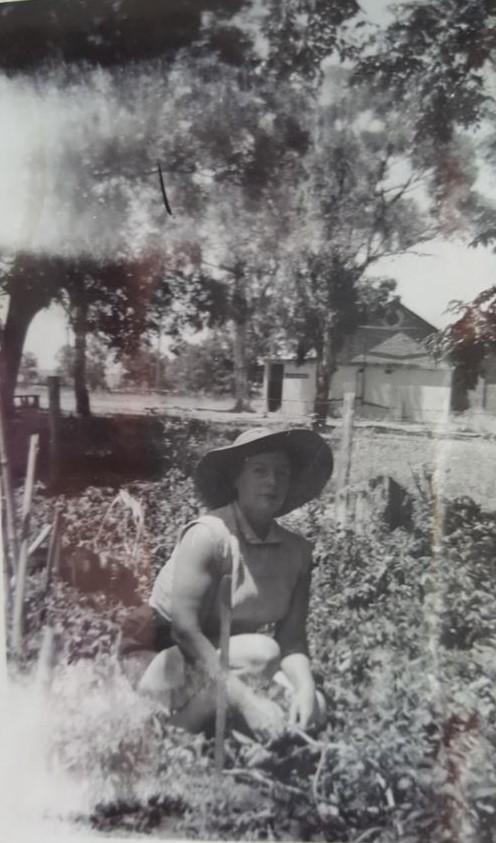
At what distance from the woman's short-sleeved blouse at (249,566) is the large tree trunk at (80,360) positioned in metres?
0.43

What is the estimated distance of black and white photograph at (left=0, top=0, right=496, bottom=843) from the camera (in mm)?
1910

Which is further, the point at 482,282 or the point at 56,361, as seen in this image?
the point at 56,361

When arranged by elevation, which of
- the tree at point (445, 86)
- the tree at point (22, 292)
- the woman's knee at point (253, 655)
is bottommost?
the woman's knee at point (253, 655)

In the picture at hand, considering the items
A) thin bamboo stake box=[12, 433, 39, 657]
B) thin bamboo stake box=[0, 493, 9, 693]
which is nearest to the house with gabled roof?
thin bamboo stake box=[12, 433, 39, 657]

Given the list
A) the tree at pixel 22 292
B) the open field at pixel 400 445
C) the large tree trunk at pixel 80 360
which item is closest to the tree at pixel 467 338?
the open field at pixel 400 445

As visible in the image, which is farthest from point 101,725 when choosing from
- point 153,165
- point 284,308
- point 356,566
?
point 153,165

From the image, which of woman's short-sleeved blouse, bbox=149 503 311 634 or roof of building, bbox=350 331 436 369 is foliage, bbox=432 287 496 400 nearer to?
roof of building, bbox=350 331 436 369

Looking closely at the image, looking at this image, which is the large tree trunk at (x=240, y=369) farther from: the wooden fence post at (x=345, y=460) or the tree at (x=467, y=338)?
the tree at (x=467, y=338)

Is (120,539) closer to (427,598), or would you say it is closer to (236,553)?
(236,553)

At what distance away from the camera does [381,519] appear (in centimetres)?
196

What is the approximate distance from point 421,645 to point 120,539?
814 mm

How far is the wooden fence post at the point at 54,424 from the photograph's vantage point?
2.06 metres

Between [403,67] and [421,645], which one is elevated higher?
[403,67]

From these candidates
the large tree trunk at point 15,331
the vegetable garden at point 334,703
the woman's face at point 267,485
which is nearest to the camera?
the vegetable garden at point 334,703
